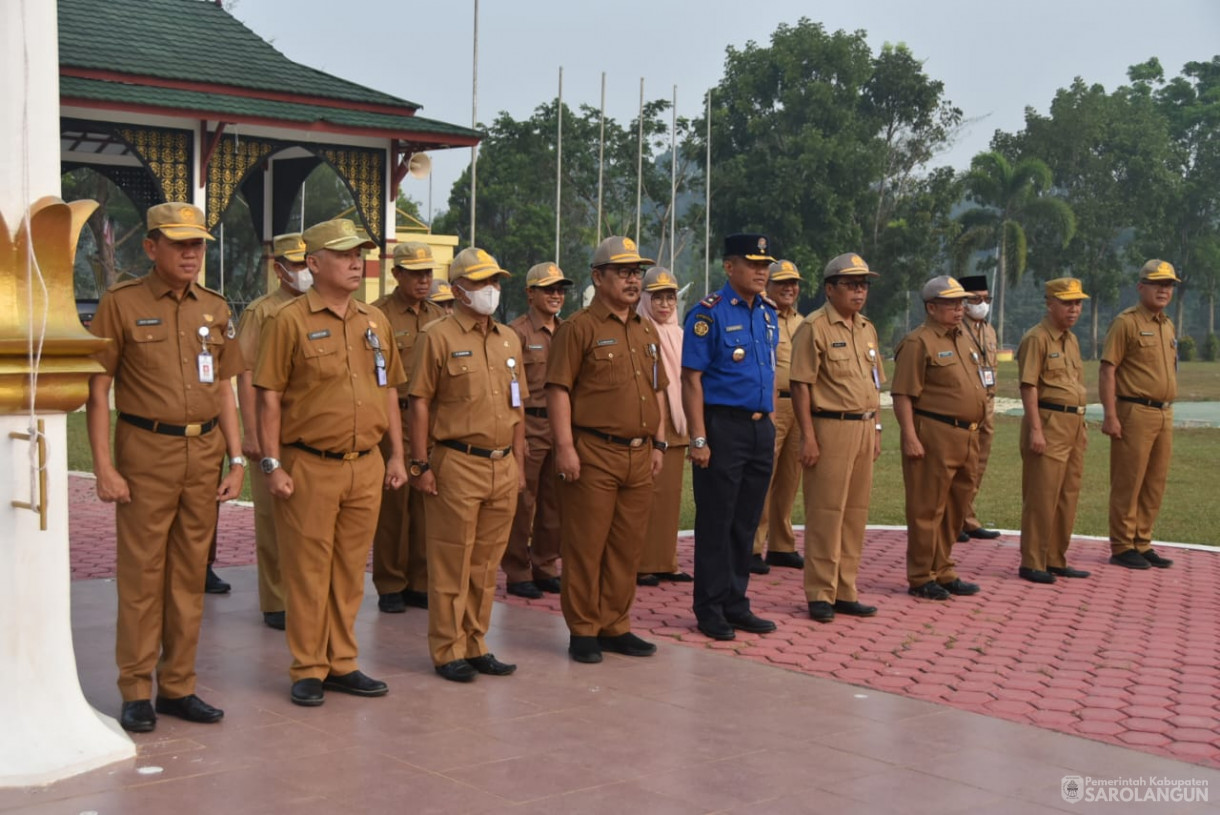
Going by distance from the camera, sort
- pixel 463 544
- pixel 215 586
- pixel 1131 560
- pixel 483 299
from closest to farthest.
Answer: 1. pixel 463 544
2. pixel 483 299
3. pixel 215 586
4. pixel 1131 560

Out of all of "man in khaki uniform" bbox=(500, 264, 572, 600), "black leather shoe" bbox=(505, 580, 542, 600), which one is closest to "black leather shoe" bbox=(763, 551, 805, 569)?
"man in khaki uniform" bbox=(500, 264, 572, 600)

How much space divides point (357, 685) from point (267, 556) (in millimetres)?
1770

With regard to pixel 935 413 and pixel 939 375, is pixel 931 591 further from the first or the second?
pixel 939 375

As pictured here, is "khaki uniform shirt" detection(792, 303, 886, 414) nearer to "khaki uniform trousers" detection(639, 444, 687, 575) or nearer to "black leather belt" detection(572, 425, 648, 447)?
"khaki uniform trousers" detection(639, 444, 687, 575)

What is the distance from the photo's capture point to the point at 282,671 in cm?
667

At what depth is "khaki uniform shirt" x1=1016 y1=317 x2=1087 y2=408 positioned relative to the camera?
965 cm

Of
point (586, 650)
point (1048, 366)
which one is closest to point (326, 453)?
point (586, 650)

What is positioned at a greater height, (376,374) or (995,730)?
(376,374)

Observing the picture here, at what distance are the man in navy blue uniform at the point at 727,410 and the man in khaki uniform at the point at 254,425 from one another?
6.97 ft

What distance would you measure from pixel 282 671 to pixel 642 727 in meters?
1.86

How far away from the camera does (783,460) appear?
10000 mm

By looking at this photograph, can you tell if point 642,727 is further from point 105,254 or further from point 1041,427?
point 105,254

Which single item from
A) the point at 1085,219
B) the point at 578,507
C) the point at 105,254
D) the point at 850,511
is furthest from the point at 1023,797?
the point at 1085,219

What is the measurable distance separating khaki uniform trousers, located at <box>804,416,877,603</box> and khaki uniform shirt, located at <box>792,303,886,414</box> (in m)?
0.12
